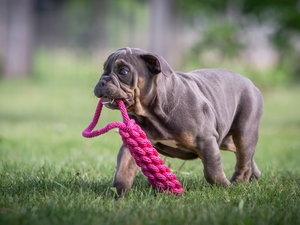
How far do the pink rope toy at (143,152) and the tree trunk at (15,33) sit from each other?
1419cm

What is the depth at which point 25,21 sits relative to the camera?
52.6 ft

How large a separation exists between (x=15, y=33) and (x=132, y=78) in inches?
570

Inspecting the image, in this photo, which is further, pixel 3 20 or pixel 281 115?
pixel 3 20

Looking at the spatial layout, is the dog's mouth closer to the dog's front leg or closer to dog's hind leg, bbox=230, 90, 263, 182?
the dog's front leg

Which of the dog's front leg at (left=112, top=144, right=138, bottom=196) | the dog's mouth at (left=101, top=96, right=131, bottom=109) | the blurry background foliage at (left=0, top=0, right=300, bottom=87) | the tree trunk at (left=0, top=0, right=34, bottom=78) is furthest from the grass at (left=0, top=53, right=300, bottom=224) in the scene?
the tree trunk at (left=0, top=0, right=34, bottom=78)

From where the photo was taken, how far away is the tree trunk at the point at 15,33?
52.0 ft

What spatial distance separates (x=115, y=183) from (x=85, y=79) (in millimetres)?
14619

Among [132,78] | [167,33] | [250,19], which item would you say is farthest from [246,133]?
[250,19]

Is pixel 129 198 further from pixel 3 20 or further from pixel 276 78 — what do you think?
pixel 3 20

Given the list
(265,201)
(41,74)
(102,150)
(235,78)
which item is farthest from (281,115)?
(41,74)

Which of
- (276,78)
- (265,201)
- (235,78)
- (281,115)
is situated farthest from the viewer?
(276,78)

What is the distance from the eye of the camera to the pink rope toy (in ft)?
9.97

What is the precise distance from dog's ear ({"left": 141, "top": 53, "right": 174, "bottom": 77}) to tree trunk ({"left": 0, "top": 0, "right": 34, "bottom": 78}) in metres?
14.3

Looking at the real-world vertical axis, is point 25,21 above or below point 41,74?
above
